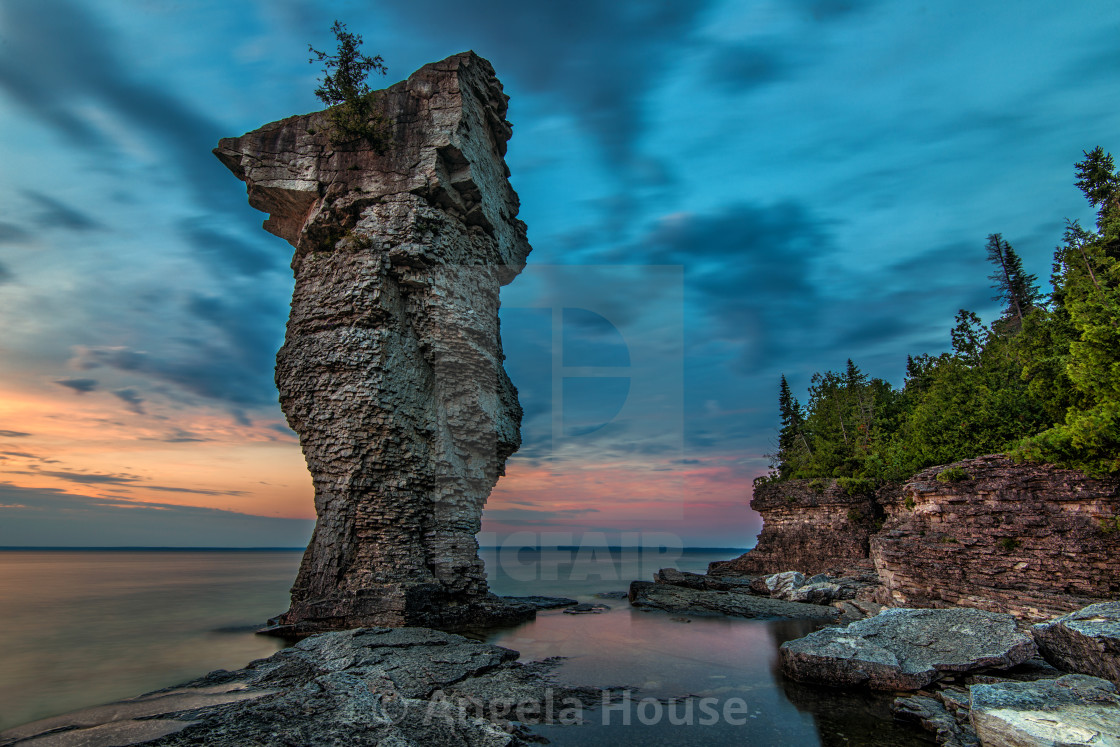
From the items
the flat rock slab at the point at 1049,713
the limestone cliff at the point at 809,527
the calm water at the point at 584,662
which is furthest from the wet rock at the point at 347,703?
the limestone cliff at the point at 809,527

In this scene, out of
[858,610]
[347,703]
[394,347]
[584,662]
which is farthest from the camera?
[858,610]

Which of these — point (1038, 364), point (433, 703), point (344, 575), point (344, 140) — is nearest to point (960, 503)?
point (1038, 364)

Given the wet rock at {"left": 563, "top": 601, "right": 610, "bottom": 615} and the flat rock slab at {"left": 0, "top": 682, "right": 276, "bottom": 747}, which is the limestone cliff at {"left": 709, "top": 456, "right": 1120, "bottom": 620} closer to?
the wet rock at {"left": 563, "top": 601, "right": 610, "bottom": 615}

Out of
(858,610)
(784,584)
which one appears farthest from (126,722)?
(784,584)

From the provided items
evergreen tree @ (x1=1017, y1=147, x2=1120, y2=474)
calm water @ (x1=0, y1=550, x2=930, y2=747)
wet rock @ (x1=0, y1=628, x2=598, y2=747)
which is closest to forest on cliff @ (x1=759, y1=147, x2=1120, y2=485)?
evergreen tree @ (x1=1017, y1=147, x2=1120, y2=474)

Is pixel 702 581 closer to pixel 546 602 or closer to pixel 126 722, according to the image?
pixel 546 602

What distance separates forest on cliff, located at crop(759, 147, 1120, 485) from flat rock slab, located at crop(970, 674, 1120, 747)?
7038mm

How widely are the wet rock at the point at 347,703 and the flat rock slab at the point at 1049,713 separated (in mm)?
6186

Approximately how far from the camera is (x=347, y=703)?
734 cm

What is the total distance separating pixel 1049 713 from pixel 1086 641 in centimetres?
304

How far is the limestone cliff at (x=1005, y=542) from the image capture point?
1116 centimetres

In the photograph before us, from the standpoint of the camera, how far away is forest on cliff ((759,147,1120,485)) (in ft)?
39.5

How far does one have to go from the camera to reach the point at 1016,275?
34500mm

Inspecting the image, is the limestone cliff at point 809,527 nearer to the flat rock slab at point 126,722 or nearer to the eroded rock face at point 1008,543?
the eroded rock face at point 1008,543
